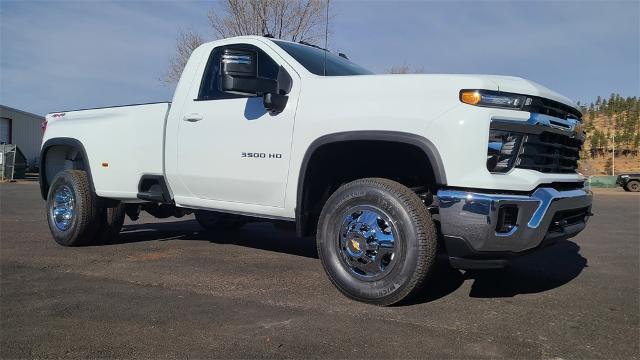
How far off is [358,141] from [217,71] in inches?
79.6

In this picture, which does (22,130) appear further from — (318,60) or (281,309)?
(281,309)

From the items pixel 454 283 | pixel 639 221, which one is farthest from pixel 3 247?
pixel 639 221

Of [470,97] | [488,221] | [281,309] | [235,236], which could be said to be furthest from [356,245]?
[235,236]

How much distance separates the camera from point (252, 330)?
3260mm

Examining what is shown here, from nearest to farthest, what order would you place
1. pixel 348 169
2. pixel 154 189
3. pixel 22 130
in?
pixel 348 169 → pixel 154 189 → pixel 22 130

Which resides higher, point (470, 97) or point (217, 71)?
point (217, 71)

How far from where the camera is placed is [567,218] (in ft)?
12.8

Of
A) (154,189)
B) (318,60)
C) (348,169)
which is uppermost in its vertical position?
(318,60)

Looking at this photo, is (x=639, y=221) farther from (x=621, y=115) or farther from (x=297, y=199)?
(x=621, y=115)

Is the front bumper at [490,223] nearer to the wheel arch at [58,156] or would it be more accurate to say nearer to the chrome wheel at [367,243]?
the chrome wheel at [367,243]

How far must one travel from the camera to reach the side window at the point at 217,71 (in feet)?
15.8

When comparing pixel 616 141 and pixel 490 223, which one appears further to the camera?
pixel 616 141

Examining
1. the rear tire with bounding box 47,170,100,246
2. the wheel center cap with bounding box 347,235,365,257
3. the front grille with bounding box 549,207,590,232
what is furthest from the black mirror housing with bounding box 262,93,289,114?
the rear tire with bounding box 47,170,100,246

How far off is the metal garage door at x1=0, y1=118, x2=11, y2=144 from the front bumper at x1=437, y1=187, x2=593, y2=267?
40131mm
